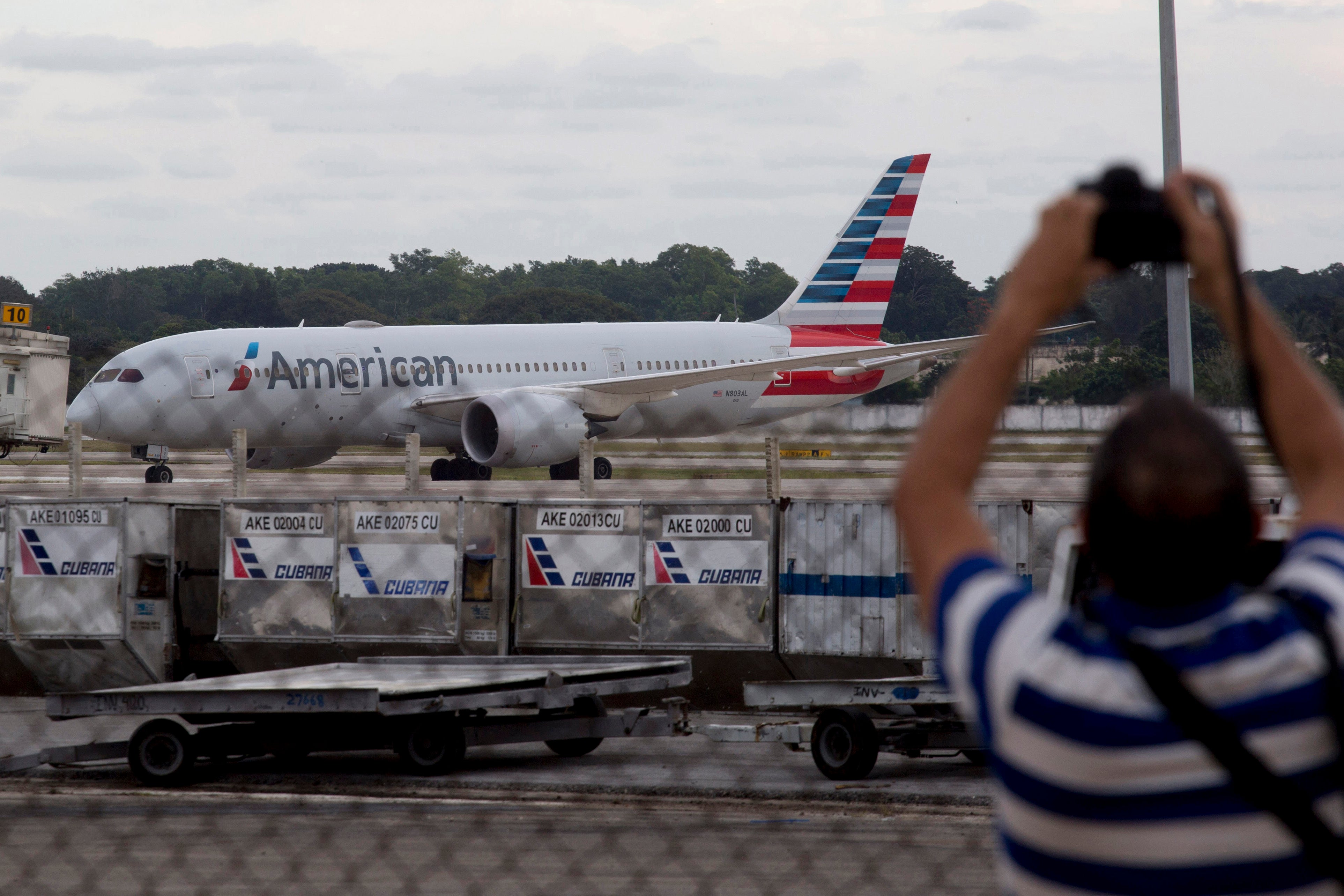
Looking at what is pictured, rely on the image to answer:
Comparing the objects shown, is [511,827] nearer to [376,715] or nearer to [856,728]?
[376,715]

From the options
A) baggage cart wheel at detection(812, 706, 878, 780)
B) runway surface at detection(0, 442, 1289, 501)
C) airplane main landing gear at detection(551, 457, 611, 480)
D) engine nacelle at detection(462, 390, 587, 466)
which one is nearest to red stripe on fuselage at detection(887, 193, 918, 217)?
runway surface at detection(0, 442, 1289, 501)

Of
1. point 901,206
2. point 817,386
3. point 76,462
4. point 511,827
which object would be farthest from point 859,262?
point 511,827

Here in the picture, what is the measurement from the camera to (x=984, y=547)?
1.46 meters

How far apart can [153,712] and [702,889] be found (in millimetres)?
3300

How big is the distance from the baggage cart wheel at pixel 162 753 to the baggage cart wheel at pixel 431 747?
3.27ft

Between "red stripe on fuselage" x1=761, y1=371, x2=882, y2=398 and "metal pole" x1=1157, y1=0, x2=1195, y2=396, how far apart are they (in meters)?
16.9

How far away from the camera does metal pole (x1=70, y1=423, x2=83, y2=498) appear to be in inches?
443

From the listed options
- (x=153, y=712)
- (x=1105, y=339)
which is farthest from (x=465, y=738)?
(x=1105, y=339)

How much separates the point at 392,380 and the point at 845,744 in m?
15.3

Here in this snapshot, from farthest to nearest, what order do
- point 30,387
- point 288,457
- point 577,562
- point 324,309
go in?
point 324,309 < point 30,387 < point 288,457 < point 577,562

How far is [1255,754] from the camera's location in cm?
129

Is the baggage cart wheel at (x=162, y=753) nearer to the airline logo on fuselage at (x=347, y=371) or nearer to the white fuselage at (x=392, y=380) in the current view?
the white fuselage at (x=392, y=380)

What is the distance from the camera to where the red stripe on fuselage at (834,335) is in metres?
26.1

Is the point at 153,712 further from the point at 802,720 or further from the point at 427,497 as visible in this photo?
the point at 802,720
